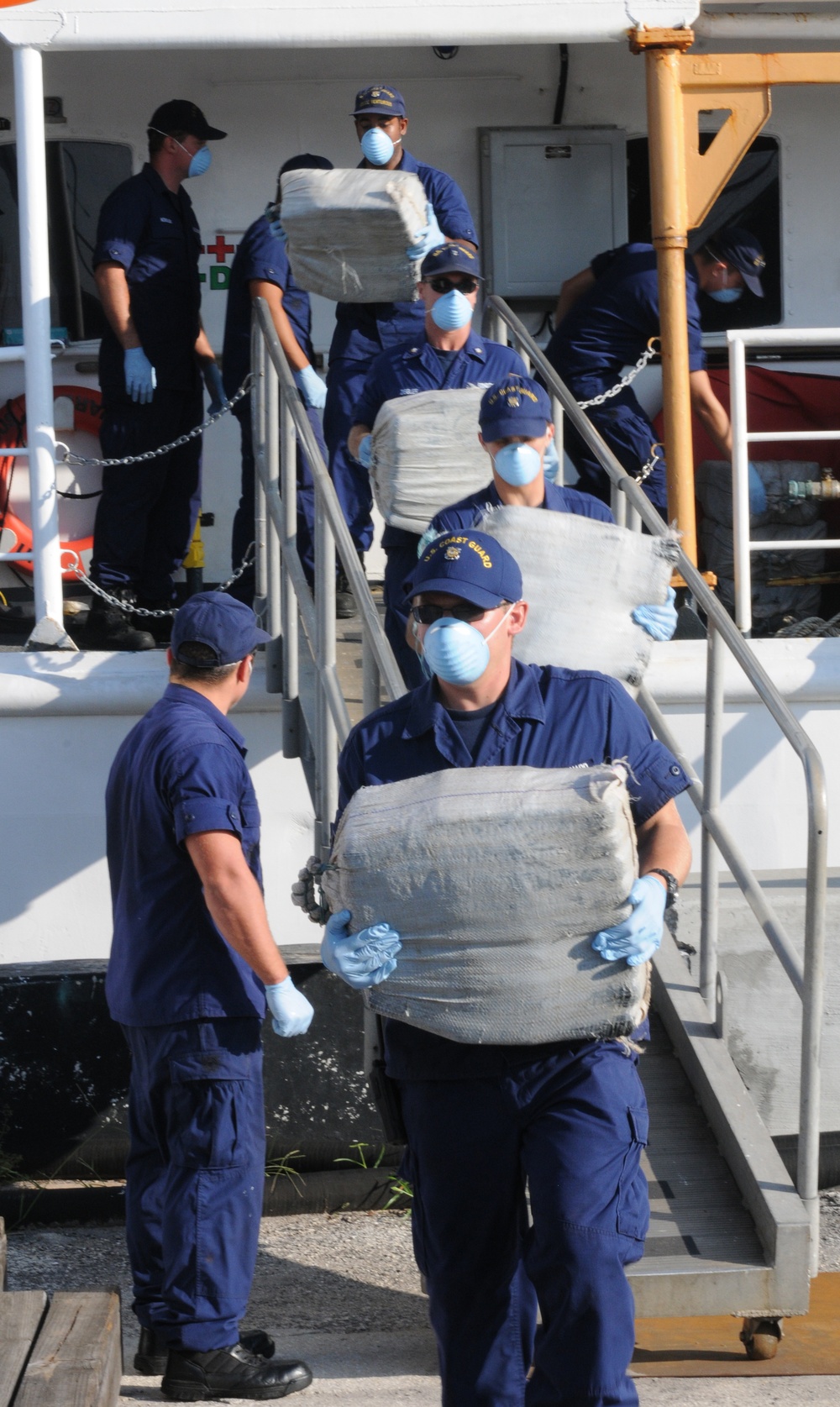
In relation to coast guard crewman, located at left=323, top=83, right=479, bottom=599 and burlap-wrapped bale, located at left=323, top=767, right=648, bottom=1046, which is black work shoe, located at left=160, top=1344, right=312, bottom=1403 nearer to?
burlap-wrapped bale, located at left=323, top=767, right=648, bottom=1046

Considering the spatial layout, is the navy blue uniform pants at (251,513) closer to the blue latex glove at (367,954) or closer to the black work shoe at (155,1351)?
the black work shoe at (155,1351)

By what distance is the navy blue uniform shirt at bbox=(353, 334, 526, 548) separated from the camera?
5180mm

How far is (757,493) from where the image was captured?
661 centimetres

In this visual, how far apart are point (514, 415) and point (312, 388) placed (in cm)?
209

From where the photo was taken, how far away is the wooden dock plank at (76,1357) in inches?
106

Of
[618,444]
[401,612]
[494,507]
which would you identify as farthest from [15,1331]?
[618,444]

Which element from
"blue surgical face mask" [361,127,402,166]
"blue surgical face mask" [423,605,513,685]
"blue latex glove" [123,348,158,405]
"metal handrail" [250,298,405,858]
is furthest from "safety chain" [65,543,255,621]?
"blue surgical face mask" [423,605,513,685]

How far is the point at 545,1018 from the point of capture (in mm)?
2721

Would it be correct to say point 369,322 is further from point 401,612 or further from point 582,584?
point 582,584

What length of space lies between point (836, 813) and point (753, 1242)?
2806mm

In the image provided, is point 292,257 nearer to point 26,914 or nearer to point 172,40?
point 172,40

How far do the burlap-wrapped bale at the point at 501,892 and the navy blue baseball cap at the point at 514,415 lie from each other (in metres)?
1.63

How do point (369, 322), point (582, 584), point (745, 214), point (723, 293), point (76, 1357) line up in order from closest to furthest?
1. point (76, 1357)
2. point (582, 584)
3. point (369, 322)
4. point (723, 293)
5. point (745, 214)

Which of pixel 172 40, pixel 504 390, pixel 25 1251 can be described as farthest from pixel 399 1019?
pixel 172 40
